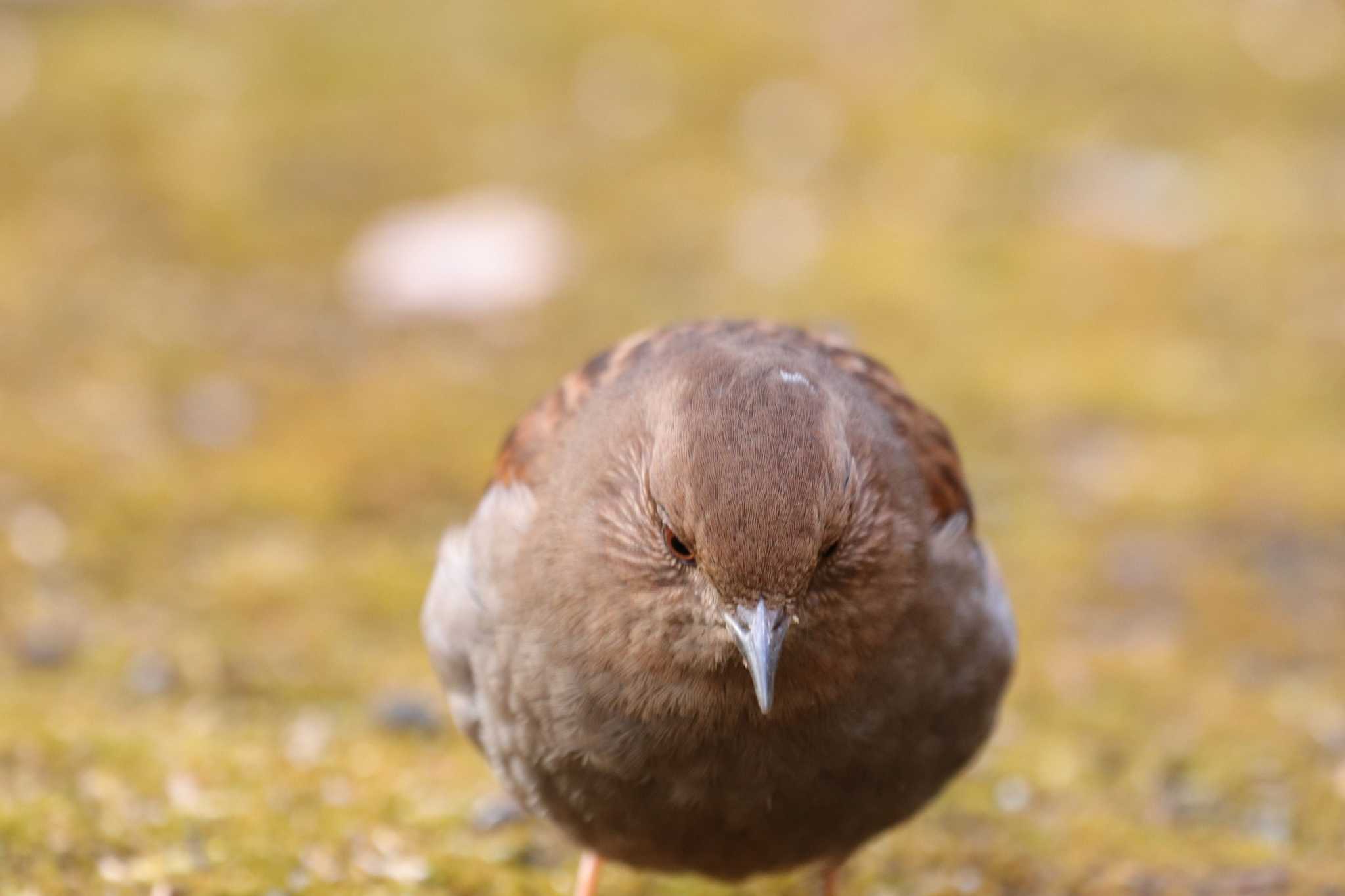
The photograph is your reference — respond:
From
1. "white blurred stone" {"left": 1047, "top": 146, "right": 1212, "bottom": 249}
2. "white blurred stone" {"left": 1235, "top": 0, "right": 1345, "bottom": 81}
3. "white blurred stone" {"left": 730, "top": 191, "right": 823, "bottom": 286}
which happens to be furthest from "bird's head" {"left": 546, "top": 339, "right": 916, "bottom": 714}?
"white blurred stone" {"left": 1235, "top": 0, "right": 1345, "bottom": 81}

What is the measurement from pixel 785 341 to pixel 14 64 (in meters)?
8.34

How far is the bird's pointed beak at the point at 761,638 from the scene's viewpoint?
12.5ft

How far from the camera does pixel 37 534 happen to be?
285 inches

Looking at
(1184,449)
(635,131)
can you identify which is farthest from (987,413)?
(635,131)

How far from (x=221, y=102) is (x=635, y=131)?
2750mm

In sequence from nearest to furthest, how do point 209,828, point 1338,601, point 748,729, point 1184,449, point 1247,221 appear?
point 748,729 → point 209,828 → point 1338,601 → point 1184,449 → point 1247,221

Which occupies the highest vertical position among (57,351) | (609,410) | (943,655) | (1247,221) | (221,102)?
(221,102)

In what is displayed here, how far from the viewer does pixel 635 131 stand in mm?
10953

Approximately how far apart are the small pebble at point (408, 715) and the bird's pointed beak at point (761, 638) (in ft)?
8.55

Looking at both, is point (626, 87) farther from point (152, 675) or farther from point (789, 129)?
point (152, 675)

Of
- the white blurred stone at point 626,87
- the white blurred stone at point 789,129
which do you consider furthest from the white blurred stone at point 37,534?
the white blurred stone at point 789,129

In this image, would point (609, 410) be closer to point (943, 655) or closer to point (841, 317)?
point (943, 655)

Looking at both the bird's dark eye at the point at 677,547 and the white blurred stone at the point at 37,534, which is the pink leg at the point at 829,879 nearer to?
the bird's dark eye at the point at 677,547

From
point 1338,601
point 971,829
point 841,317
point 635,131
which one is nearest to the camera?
point 971,829
